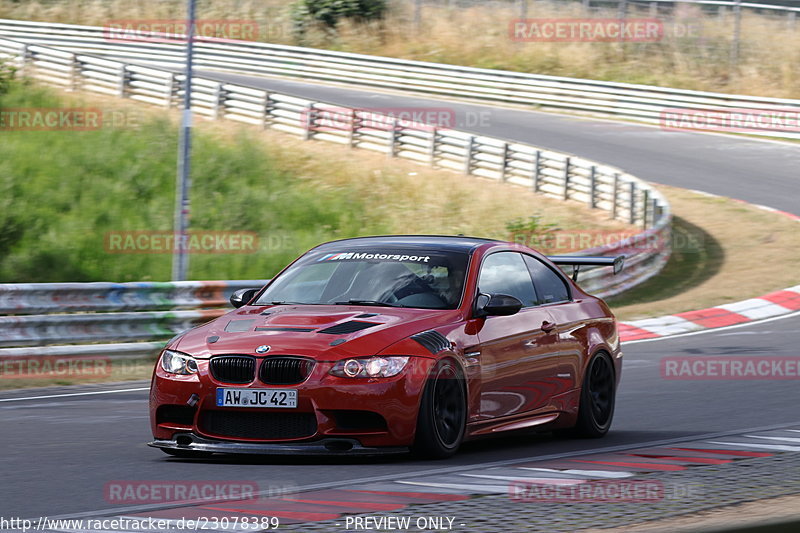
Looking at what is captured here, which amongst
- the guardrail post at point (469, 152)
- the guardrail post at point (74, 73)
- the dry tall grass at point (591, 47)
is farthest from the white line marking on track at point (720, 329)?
the dry tall grass at point (591, 47)

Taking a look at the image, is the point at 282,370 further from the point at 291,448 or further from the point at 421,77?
the point at 421,77

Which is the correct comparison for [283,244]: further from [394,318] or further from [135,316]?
[394,318]

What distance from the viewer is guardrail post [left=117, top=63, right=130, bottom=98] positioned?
3603 cm

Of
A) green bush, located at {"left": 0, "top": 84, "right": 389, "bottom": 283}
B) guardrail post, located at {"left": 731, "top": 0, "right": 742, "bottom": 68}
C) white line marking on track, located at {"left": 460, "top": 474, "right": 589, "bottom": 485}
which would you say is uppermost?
guardrail post, located at {"left": 731, "top": 0, "right": 742, "bottom": 68}

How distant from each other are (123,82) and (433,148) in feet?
33.3

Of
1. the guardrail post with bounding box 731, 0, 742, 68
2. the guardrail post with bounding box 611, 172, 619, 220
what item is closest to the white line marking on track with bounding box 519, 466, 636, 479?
the guardrail post with bounding box 611, 172, 619, 220

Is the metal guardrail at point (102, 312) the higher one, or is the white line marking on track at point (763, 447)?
the white line marking on track at point (763, 447)

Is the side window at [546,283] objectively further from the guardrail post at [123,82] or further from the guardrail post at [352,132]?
the guardrail post at [123,82]

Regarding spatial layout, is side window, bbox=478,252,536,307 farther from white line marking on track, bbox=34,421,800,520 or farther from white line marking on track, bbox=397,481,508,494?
white line marking on track, bbox=397,481,508,494

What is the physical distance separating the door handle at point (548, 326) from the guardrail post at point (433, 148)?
21968 mm

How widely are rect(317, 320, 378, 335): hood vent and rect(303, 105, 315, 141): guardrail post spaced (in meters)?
25.4

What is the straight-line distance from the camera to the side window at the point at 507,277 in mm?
8703

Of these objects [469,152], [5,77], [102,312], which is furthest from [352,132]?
[102,312]

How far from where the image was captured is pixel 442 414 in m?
7.71
